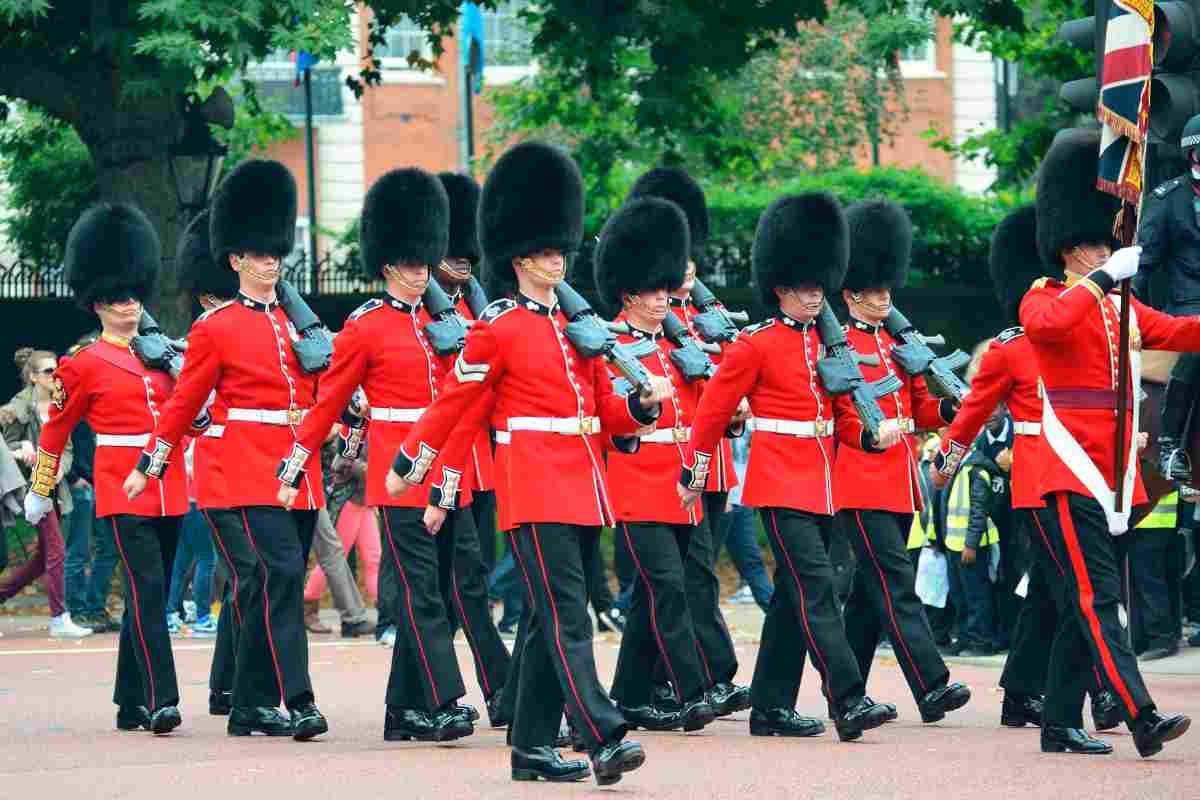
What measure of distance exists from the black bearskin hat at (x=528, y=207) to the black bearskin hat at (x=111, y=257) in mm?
2089

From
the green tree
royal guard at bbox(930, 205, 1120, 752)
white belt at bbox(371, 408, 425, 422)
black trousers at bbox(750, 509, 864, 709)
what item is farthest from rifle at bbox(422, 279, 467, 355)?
the green tree

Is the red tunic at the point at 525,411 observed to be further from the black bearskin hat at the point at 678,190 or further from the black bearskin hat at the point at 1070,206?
the black bearskin hat at the point at 678,190

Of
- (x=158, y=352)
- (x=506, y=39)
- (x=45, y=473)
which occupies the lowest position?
(x=45, y=473)

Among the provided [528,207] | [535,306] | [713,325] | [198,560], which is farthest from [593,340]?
[198,560]

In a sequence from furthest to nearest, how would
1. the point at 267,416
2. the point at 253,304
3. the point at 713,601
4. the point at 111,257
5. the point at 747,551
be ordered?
the point at 747,551, the point at 111,257, the point at 713,601, the point at 253,304, the point at 267,416

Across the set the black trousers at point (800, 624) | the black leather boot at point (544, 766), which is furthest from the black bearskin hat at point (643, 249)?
the black leather boot at point (544, 766)

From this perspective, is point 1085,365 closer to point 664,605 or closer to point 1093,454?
point 1093,454

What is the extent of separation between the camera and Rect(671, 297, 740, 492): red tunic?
32.9 ft

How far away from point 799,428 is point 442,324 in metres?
1.36

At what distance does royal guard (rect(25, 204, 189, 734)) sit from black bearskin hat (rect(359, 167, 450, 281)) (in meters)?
0.98

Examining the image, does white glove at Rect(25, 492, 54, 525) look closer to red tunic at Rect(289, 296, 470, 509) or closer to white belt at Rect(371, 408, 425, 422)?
red tunic at Rect(289, 296, 470, 509)

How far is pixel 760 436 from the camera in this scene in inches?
371

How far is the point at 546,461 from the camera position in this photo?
7941 mm

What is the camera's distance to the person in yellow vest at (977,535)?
1256 cm
